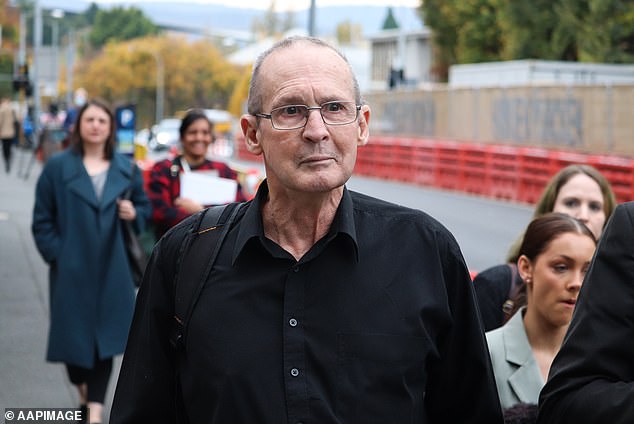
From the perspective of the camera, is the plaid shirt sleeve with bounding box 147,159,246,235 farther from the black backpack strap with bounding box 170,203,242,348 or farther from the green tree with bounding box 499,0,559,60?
the green tree with bounding box 499,0,559,60

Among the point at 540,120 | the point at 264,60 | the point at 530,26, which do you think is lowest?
the point at 540,120

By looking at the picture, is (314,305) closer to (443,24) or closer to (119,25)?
(443,24)

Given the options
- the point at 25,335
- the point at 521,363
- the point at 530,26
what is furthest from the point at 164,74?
the point at 521,363

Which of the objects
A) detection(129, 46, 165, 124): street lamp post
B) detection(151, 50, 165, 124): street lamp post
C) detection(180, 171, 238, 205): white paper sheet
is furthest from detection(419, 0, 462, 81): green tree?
detection(180, 171, 238, 205): white paper sheet

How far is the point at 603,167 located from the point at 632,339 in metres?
20.6

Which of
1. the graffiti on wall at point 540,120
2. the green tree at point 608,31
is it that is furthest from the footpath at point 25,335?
the green tree at point 608,31

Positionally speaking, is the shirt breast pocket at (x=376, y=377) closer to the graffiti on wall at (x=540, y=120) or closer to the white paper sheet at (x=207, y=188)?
the white paper sheet at (x=207, y=188)

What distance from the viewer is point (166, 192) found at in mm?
8086

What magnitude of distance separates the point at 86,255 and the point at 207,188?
38.4 inches

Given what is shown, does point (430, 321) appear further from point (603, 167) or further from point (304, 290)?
point (603, 167)

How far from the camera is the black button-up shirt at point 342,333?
279 centimetres

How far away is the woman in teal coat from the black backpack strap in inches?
167

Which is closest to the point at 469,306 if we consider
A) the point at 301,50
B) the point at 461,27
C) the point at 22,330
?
the point at 301,50

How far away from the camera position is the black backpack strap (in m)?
2.93
